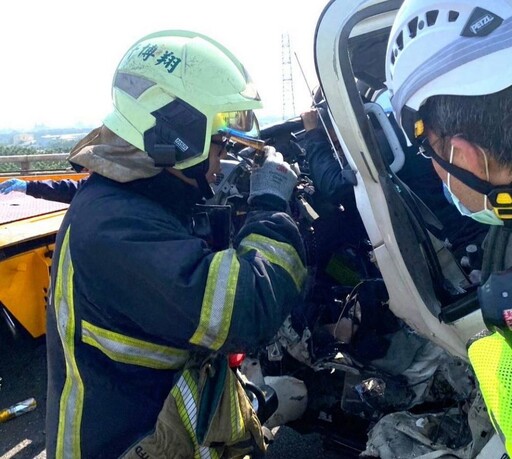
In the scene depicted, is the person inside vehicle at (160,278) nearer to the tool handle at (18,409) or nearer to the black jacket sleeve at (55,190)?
the black jacket sleeve at (55,190)

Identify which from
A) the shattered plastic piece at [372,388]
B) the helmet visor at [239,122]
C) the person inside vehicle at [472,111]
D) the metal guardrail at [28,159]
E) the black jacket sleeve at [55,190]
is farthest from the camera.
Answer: the metal guardrail at [28,159]

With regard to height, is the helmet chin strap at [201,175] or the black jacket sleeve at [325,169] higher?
the helmet chin strap at [201,175]

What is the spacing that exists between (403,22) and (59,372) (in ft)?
5.04

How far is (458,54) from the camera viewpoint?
4.28 ft

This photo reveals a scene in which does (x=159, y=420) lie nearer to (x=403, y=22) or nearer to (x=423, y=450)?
(x=423, y=450)

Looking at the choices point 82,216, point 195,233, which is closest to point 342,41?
point 195,233

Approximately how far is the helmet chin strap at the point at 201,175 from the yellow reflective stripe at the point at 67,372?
455 millimetres

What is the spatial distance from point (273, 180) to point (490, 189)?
0.98 meters

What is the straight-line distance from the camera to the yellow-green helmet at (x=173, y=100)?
196 centimetres

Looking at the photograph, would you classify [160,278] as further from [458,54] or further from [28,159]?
[28,159]

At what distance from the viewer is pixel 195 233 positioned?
2217 millimetres

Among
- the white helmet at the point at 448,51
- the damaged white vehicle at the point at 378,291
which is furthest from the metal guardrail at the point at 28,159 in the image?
the white helmet at the point at 448,51

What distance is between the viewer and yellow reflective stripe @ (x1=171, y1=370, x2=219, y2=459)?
191 centimetres

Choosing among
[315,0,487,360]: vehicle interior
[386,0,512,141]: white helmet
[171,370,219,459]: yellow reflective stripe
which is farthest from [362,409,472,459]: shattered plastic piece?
[386,0,512,141]: white helmet
